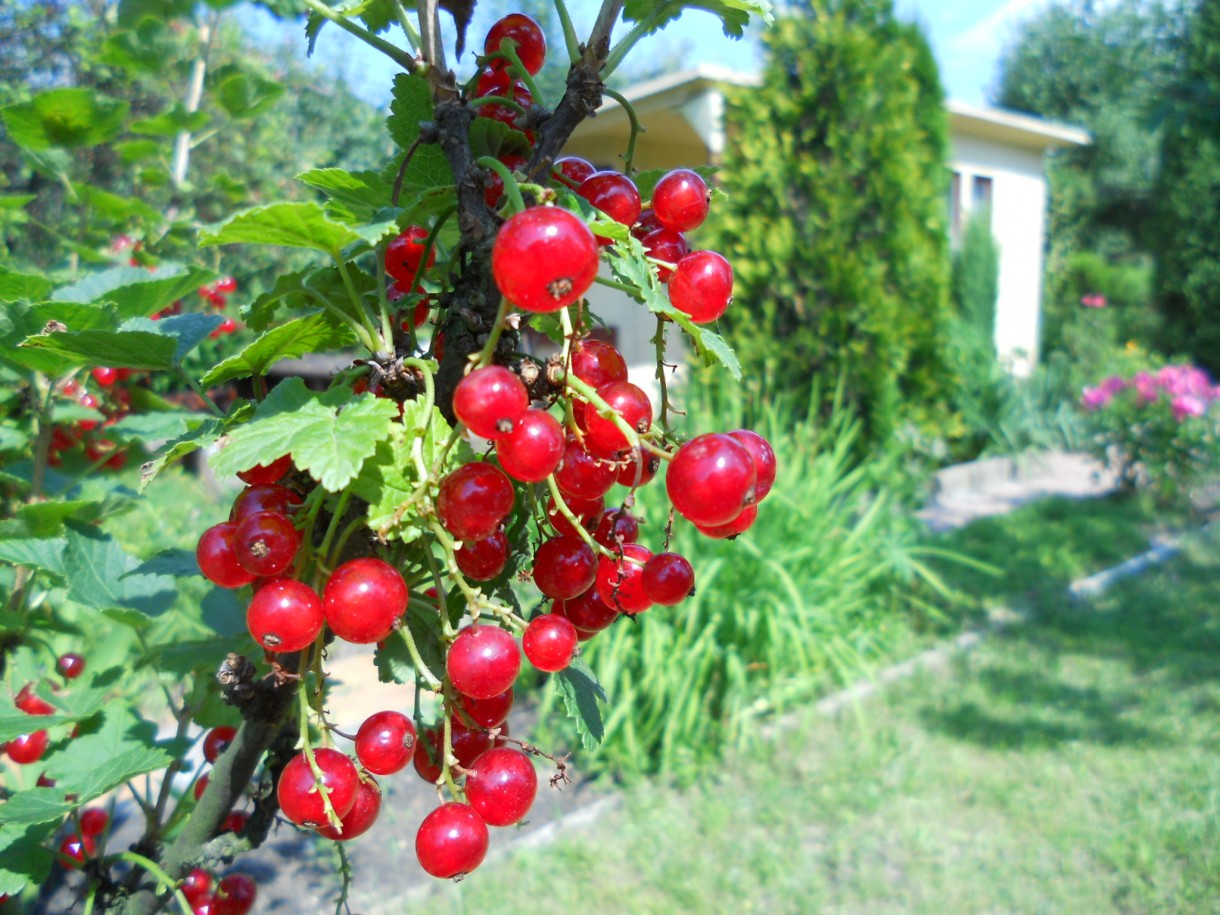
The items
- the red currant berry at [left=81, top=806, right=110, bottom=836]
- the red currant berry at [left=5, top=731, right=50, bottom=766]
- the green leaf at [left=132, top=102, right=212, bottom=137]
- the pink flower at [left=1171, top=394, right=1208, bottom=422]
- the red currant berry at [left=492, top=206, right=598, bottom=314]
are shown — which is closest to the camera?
the red currant berry at [left=492, top=206, right=598, bottom=314]

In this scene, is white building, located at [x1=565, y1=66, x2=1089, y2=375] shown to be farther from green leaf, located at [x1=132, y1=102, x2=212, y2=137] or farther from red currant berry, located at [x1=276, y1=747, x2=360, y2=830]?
red currant berry, located at [x1=276, y1=747, x2=360, y2=830]

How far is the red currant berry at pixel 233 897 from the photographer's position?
1.03m

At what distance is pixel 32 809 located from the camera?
34.4 inches

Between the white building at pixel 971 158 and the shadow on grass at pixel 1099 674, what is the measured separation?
396 centimetres

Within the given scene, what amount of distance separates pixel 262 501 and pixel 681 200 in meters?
0.40

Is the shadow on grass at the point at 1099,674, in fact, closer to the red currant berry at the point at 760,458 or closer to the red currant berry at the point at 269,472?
the red currant berry at the point at 760,458

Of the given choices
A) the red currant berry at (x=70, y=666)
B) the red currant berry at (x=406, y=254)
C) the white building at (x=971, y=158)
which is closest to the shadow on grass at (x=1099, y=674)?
the red currant berry at (x=70, y=666)

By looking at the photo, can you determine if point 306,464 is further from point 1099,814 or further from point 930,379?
point 930,379

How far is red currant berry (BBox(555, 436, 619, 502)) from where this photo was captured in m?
0.63

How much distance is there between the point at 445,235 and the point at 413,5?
228 millimetres

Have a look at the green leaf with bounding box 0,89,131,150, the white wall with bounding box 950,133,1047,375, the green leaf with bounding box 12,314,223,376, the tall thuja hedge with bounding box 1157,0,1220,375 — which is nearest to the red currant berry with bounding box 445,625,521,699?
the green leaf with bounding box 12,314,223,376

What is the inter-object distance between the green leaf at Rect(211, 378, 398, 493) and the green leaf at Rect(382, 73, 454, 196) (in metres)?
0.22

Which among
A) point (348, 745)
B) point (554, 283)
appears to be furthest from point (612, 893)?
point (554, 283)

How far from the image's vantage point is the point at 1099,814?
284 cm
